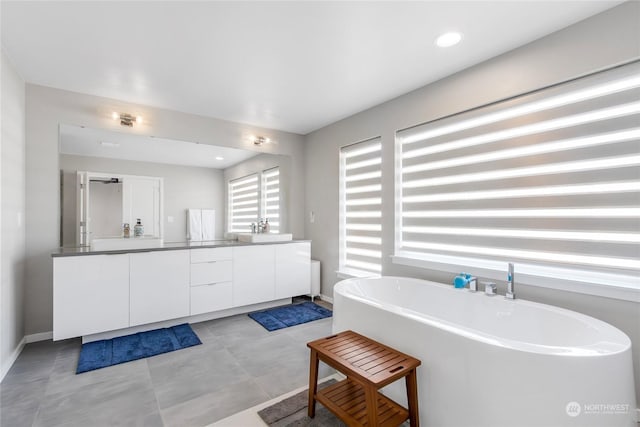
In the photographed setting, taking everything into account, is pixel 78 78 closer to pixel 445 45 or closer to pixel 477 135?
pixel 445 45

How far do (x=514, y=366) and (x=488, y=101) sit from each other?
2065mm

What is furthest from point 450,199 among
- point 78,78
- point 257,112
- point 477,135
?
point 78,78

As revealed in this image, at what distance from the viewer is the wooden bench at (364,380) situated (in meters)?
1.50

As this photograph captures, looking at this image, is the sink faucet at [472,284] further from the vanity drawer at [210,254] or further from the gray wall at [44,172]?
the gray wall at [44,172]

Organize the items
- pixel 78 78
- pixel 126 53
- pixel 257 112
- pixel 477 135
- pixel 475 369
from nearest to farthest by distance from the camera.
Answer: pixel 475 369 < pixel 126 53 < pixel 477 135 < pixel 78 78 < pixel 257 112

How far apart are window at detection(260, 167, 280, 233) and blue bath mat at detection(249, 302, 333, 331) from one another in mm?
1180

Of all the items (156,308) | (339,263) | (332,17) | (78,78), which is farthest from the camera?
(339,263)

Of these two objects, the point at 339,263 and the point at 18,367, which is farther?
the point at 339,263

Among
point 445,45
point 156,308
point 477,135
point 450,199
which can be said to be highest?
point 445,45

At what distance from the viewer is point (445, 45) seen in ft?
7.50

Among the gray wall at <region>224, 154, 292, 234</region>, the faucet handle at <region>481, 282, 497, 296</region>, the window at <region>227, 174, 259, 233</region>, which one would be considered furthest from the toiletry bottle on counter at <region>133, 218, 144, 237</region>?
the faucet handle at <region>481, 282, 497, 296</region>

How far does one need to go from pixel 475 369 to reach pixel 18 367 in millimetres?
3410

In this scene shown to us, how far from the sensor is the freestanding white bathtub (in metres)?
1.29

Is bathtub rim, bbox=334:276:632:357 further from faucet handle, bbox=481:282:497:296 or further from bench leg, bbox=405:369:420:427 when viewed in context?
bench leg, bbox=405:369:420:427
